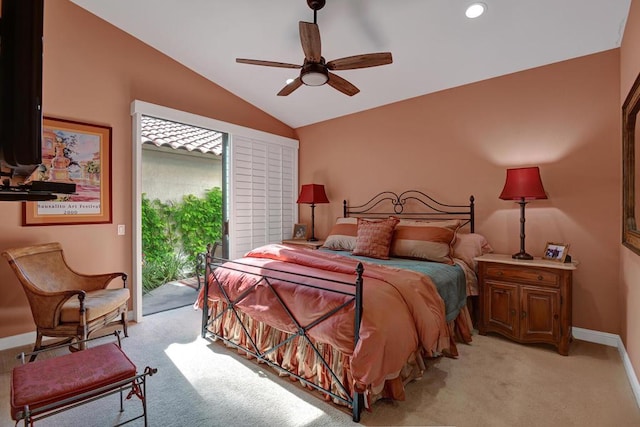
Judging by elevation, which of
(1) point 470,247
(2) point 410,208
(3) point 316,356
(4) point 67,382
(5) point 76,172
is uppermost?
(5) point 76,172

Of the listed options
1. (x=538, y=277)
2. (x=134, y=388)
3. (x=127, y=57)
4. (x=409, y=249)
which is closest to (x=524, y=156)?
(x=538, y=277)

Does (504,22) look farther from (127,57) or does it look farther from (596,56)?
(127,57)

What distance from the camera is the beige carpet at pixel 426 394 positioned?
6.46ft

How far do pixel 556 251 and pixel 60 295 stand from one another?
4409 millimetres

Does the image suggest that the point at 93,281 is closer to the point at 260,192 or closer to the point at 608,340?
the point at 260,192

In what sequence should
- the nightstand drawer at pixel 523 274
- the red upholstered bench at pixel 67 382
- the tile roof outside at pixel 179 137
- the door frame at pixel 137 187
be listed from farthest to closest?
1. the tile roof outside at pixel 179 137
2. the door frame at pixel 137 187
3. the nightstand drawer at pixel 523 274
4. the red upholstered bench at pixel 67 382

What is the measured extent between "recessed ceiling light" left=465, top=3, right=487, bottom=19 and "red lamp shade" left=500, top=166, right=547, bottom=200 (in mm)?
1464

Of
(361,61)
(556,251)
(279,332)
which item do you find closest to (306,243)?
(279,332)

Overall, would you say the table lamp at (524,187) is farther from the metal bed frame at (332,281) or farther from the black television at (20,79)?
the black television at (20,79)

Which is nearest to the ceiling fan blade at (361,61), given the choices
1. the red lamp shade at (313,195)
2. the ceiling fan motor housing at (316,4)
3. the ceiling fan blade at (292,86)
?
the ceiling fan blade at (292,86)

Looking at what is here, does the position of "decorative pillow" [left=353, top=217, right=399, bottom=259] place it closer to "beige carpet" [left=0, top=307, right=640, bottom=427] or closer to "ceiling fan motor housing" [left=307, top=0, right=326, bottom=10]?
"beige carpet" [left=0, top=307, right=640, bottom=427]

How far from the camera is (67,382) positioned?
1.56 m

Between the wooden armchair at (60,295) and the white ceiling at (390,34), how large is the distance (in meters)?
2.60

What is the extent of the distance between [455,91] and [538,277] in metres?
2.33
